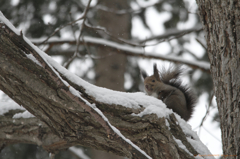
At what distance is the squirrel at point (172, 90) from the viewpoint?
250 centimetres

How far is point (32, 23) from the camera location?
460 cm

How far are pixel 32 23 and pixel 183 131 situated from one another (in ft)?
12.9

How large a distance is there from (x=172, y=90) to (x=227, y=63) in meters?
1.26

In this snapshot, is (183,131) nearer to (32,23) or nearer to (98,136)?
(98,136)

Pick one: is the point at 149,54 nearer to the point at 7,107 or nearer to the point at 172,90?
the point at 172,90

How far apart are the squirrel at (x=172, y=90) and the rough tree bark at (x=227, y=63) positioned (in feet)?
3.37

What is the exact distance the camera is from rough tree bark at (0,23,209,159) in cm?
137

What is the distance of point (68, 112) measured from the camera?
1428mm

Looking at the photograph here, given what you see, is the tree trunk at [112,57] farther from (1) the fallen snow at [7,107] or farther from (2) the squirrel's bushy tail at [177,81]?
(1) the fallen snow at [7,107]

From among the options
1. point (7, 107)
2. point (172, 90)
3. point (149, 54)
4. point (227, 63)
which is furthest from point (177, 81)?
point (7, 107)

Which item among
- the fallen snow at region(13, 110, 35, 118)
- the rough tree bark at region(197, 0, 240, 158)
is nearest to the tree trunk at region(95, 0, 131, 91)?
the fallen snow at region(13, 110, 35, 118)

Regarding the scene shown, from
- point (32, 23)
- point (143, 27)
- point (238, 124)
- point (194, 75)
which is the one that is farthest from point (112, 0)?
Result: point (238, 124)

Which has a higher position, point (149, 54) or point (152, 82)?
point (149, 54)

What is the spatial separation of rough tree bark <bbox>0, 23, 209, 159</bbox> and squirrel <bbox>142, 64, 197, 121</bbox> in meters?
0.97
